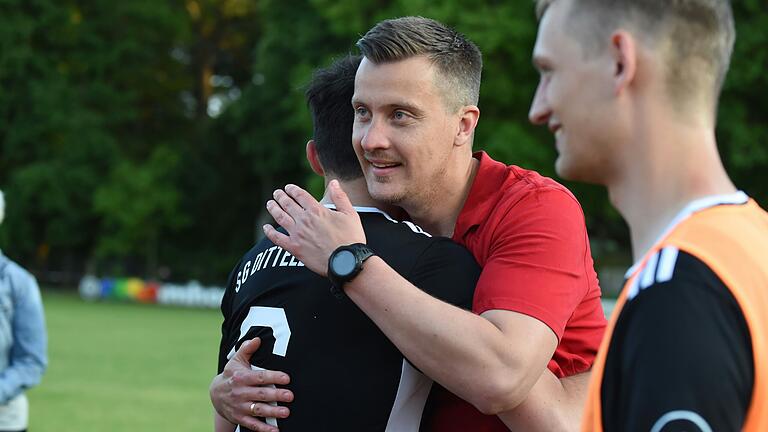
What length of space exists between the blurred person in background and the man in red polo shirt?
164 inches

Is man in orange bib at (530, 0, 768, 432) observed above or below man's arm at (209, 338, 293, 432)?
above

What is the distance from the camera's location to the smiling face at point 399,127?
11.1 ft

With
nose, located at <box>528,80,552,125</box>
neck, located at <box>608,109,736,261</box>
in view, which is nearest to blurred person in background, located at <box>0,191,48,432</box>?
nose, located at <box>528,80,552,125</box>

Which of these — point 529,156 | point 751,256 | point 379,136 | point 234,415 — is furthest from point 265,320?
point 529,156

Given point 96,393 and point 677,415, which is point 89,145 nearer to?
point 96,393

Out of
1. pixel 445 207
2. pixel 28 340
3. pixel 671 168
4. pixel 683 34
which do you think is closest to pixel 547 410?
pixel 445 207

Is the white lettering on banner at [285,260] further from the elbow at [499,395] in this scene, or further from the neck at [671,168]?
the neck at [671,168]

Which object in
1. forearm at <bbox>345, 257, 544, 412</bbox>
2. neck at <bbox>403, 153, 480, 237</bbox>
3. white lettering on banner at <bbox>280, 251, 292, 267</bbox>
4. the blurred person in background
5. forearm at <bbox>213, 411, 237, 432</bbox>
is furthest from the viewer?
the blurred person in background

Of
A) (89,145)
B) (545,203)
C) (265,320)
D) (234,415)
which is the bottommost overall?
(89,145)

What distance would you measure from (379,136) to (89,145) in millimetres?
45948

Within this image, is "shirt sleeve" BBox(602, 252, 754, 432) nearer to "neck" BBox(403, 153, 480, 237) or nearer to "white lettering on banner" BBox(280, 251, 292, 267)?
"white lettering on banner" BBox(280, 251, 292, 267)

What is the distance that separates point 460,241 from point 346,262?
24.0 inches

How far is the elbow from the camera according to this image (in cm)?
279

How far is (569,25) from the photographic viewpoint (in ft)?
6.65
